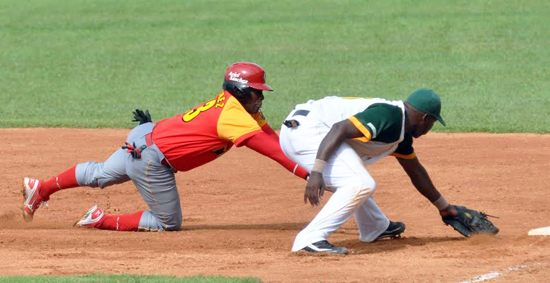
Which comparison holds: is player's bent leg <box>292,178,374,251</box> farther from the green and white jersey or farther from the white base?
the white base

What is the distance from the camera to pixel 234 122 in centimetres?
722

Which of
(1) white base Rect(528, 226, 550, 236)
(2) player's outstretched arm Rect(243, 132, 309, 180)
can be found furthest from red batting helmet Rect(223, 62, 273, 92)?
(1) white base Rect(528, 226, 550, 236)

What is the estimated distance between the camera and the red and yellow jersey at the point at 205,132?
7211 mm

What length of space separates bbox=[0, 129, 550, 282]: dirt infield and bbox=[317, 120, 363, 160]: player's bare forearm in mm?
773

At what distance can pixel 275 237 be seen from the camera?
770cm

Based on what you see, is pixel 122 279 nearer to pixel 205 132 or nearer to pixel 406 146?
pixel 205 132

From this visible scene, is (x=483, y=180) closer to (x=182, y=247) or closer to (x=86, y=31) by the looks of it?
(x=182, y=247)

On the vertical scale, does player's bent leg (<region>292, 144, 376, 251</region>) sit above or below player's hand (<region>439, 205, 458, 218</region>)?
above

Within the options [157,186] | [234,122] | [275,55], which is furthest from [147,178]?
[275,55]

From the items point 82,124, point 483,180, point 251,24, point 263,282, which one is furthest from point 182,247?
point 251,24

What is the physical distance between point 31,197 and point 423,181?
3506 millimetres

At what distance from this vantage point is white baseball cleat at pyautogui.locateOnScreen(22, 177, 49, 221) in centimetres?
809

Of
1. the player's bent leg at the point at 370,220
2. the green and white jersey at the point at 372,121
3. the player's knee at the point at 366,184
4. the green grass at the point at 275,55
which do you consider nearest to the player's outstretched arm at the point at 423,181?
the green and white jersey at the point at 372,121

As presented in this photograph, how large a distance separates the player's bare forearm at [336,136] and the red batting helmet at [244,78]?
3.71 ft
